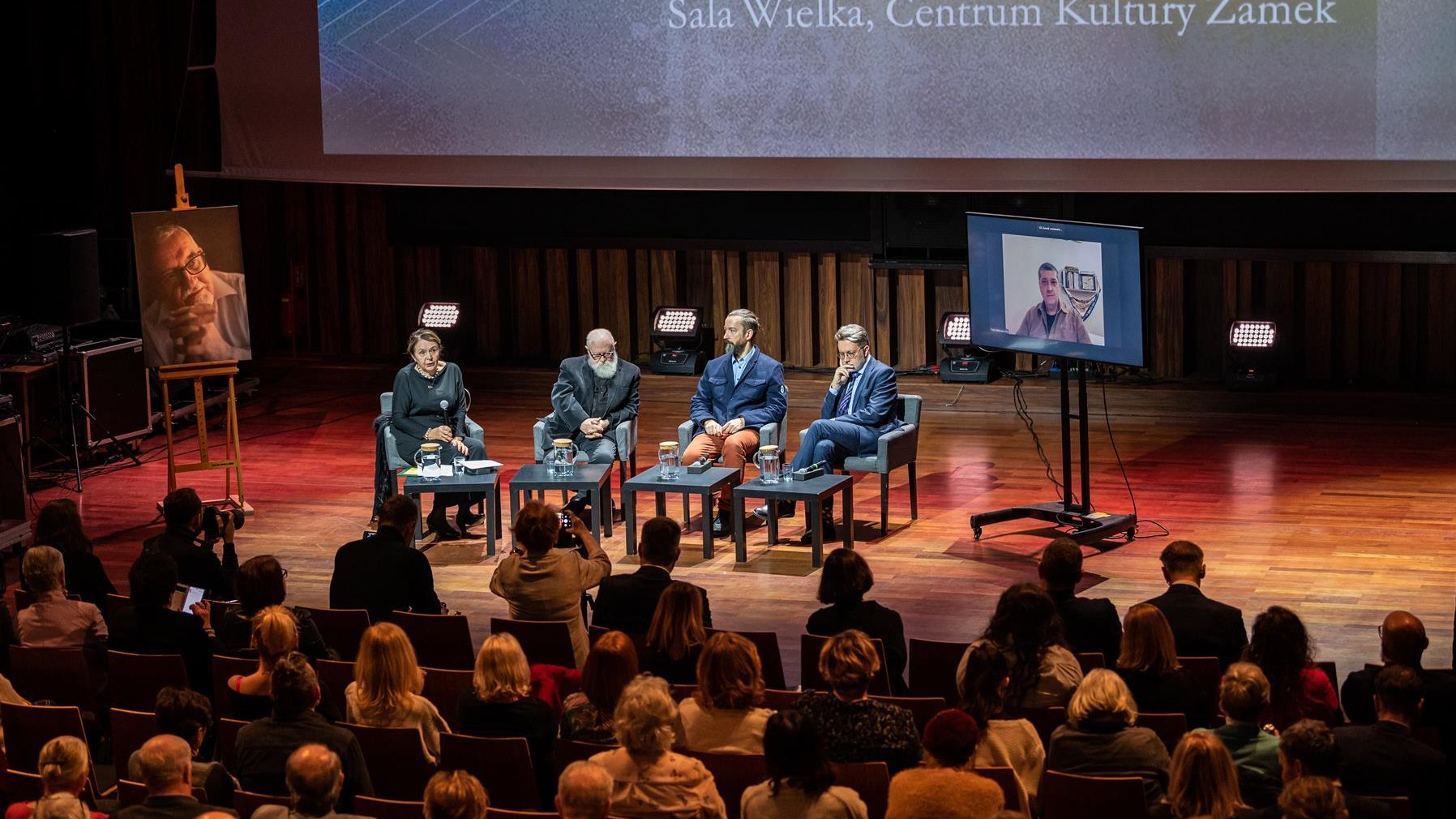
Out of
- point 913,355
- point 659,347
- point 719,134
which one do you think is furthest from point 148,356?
point 913,355

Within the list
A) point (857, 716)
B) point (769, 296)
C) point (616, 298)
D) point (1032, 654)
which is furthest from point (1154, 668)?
point (616, 298)

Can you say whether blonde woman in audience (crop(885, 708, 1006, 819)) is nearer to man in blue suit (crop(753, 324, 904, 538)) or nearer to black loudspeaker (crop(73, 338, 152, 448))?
man in blue suit (crop(753, 324, 904, 538))

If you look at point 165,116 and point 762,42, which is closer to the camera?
point 762,42

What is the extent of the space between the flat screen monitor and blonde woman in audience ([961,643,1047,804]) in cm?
361

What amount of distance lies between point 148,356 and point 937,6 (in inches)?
184

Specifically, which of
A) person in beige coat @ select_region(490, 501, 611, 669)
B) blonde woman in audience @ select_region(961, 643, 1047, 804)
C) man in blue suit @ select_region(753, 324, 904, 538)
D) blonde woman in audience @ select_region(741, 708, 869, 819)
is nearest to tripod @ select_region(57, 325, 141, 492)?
man in blue suit @ select_region(753, 324, 904, 538)

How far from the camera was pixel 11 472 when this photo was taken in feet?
29.8

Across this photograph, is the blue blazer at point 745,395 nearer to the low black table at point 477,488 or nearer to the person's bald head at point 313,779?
the low black table at point 477,488

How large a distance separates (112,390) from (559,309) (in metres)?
3.52

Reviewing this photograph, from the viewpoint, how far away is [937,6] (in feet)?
33.3

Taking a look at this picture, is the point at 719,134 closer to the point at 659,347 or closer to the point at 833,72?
the point at 833,72

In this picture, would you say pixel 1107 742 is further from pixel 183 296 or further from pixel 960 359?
pixel 960 359

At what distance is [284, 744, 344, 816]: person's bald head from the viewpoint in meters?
4.01

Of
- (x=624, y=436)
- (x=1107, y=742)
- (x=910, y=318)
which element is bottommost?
(x=1107, y=742)
